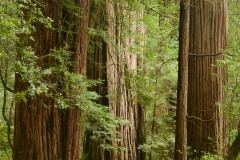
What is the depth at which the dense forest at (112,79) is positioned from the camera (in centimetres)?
393

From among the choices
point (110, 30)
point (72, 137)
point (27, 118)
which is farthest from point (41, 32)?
point (110, 30)

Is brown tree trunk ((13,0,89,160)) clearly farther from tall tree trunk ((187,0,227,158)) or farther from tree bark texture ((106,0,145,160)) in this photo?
tall tree trunk ((187,0,227,158))

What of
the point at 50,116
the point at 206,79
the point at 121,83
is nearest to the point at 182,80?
the point at 206,79

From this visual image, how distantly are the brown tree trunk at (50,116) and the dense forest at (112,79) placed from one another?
0.01 metres

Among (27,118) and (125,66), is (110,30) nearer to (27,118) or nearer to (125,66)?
(125,66)

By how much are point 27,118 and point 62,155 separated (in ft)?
2.15

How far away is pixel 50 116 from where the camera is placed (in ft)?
13.9

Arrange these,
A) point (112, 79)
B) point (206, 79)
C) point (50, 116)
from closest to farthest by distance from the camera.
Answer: point (50, 116) < point (206, 79) < point (112, 79)

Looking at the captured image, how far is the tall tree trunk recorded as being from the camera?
21.0ft

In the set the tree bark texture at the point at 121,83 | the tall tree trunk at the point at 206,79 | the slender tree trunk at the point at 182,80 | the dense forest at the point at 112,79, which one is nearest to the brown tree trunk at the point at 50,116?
the dense forest at the point at 112,79

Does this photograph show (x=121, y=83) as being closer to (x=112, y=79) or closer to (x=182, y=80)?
(x=112, y=79)

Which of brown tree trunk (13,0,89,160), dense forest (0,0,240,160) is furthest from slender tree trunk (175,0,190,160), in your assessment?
brown tree trunk (13,0,89,160)

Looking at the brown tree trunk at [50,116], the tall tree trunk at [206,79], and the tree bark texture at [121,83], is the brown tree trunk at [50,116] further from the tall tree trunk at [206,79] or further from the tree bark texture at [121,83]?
the tall tree trunk at [206,79]

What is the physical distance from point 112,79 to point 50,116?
8.90 ft
